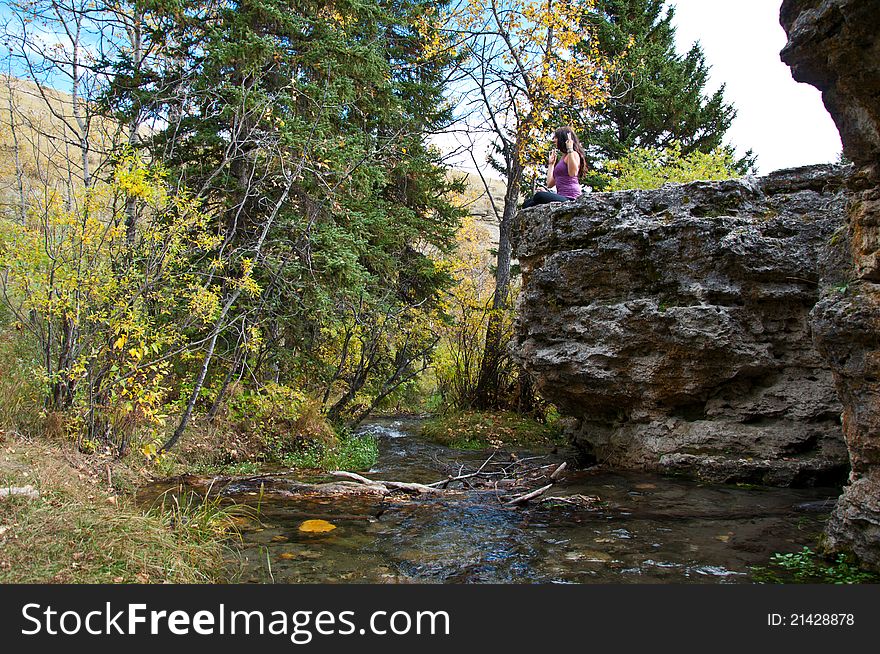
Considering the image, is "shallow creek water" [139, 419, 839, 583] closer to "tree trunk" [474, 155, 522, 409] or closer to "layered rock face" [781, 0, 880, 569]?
"layered rock face" [781, 0, 880, 569]

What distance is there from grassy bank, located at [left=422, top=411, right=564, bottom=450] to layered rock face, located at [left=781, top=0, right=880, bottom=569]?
20.8 ft

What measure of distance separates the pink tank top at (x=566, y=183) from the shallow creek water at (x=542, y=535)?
374cm

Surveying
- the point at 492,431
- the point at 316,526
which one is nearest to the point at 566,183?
the point at 492,431

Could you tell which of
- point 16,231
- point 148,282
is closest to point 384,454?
point 148,282

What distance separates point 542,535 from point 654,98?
16998 millimetres

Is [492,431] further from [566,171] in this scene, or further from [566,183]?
[566,171]

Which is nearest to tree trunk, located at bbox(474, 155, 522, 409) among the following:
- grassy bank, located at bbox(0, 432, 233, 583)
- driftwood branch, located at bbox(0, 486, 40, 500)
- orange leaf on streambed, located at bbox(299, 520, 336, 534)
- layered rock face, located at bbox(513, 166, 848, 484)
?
layered rock face, located at bbox(513, 166, 848, 484)

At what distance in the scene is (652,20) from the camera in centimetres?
1859

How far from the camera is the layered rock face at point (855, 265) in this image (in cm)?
311

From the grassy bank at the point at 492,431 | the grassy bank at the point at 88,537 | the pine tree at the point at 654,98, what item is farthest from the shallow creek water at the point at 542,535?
the pine tree at the point at 654,98

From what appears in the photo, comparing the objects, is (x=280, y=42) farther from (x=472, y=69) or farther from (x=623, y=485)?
(x=623, y=485)

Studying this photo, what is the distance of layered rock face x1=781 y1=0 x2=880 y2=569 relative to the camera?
3.11 meters

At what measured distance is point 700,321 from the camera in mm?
6086

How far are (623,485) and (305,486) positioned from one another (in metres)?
3.34
